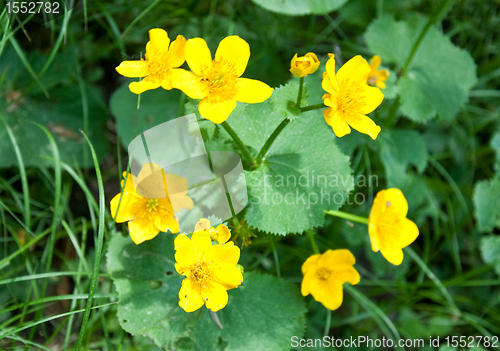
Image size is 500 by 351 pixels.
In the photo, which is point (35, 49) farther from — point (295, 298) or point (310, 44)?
point (295, 298)

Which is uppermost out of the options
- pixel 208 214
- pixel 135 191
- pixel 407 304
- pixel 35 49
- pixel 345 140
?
pixel 35 49

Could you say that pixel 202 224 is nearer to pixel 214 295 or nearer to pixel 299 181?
pixel 214 295

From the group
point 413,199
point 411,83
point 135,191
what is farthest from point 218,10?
point 413,199

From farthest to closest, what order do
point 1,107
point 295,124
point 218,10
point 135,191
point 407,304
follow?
1. point 218,10
2. point 407,304
3. point 1,107
4. point 295,124
5. point 135,191

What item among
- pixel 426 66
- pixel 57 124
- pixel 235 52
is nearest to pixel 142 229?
pixel 235 52

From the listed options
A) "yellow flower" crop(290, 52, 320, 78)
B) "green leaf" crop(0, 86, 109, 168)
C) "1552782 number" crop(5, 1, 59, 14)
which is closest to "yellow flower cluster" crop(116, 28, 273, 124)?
"yellow flower" crop(290, 52, 320, 78)

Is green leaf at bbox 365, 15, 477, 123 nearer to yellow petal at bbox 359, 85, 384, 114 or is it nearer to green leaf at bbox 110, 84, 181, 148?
yellow petal at bbox 359, 85, 384, 114
